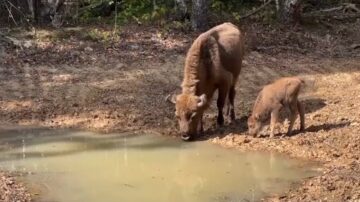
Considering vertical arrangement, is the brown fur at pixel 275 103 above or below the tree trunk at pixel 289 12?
below

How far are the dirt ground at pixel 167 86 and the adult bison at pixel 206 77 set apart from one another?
0.47 metres

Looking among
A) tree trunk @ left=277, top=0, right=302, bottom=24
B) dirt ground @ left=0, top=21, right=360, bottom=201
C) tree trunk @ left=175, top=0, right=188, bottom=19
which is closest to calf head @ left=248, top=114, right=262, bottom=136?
dirt ground @ left=0, top=21, right=360, bottom=201

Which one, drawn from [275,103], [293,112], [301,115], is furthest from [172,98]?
[301,115]

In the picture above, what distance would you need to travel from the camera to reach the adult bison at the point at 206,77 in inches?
413

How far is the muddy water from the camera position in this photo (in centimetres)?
830

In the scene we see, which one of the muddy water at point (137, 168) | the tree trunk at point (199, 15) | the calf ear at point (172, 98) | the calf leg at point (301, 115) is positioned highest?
the tree trunk at point (199, 15)

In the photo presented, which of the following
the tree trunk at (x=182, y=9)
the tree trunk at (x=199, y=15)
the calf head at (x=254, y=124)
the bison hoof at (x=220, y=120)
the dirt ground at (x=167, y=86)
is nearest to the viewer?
the dirt ground at (x=167, y=86)

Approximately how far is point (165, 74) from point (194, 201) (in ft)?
22.8

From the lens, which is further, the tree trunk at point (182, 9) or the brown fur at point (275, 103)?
the tree trunk at point (182, 9)

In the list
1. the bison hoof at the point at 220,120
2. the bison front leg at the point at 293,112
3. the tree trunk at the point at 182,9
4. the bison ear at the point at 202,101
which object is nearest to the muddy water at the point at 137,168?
the bison ear at the point at 202,101

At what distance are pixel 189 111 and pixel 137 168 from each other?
1523 millimetres

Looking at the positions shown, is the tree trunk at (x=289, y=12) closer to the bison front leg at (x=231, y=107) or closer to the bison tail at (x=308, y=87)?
the bison tail at (x=308, y=87)

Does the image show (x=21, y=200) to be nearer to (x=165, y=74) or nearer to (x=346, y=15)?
(x=165, y=74)

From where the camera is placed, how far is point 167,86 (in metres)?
13.9
